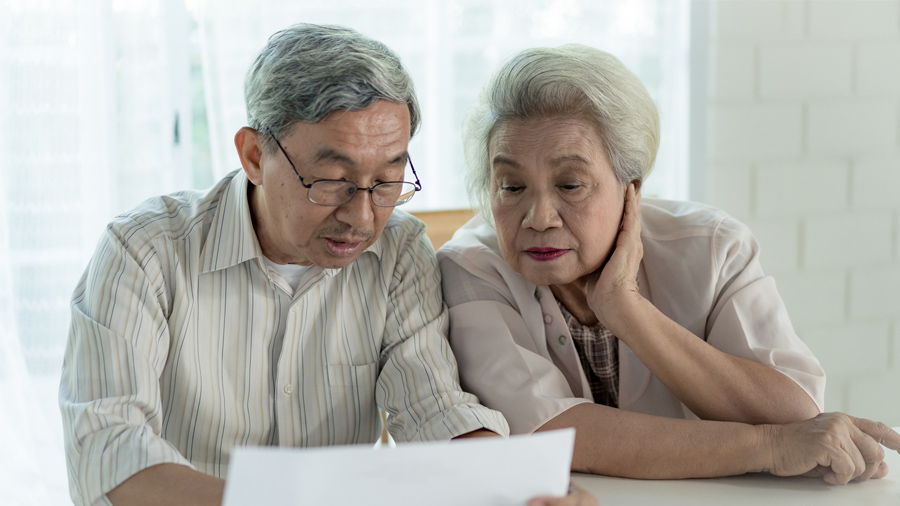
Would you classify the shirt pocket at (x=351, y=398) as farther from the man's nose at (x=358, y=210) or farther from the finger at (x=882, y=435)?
the finger at (x=882, y=435)

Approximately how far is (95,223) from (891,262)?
2.69m

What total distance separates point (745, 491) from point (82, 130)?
2003 mm

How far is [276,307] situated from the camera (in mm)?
1445

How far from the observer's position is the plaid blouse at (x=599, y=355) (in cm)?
161

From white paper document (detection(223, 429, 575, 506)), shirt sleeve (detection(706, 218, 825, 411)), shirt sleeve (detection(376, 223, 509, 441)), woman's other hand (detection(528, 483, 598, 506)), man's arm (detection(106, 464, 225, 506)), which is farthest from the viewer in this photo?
shirt sleeve (detection(706, 218, 825, 411))

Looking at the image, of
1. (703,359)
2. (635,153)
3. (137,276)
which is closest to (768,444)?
(703,359)

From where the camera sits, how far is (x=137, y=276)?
1315 millimetres

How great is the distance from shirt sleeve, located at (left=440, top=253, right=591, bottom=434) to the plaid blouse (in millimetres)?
72

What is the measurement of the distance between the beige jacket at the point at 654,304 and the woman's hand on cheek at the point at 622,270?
0.29ft

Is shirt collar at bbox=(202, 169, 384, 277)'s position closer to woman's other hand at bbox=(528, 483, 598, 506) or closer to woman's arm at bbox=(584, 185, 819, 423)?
woman's arm at bbox=(584, 185, 819, 423)

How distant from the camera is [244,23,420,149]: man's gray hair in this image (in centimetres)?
124

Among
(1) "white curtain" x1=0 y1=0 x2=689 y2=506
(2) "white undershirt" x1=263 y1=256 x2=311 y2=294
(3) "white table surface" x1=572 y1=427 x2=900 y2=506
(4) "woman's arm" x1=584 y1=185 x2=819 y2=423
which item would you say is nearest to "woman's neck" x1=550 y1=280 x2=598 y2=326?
(4) "woman's arm" x1=584 y1=185 x2=819 y2=423

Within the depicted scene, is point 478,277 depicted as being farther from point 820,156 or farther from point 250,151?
point 820,156

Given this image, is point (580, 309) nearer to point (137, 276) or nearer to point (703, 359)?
point (703, 359)
